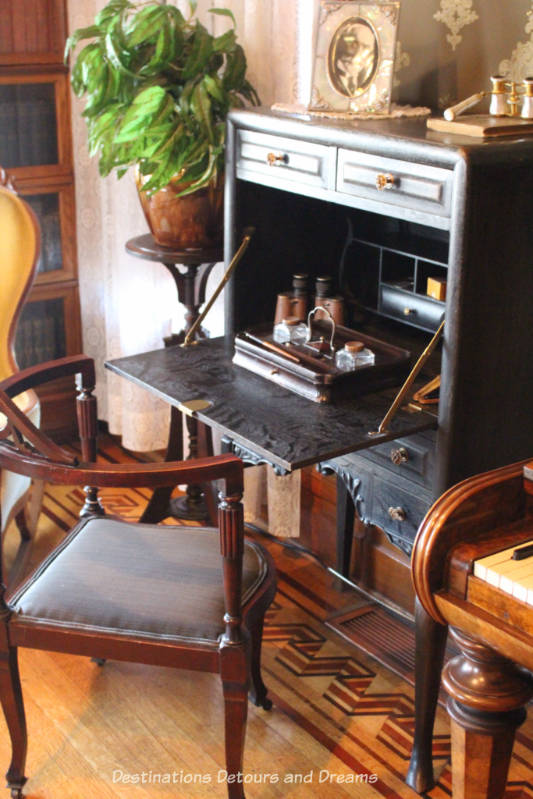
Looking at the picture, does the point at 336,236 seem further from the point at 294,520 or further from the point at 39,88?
the point at 39,88

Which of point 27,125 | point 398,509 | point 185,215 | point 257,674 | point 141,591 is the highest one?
point 27,125

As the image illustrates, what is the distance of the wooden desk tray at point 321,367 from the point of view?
6.76 feet

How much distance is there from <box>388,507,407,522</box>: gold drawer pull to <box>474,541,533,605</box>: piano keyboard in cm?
51

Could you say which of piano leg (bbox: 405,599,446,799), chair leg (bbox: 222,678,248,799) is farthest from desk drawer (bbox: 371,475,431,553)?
chair leg (bbox: 222,678,248,799)

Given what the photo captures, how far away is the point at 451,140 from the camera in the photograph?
1.83m

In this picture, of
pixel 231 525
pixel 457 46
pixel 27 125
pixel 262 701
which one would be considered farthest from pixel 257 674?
pixel 27 125

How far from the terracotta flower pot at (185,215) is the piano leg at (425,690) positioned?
1.21 metres

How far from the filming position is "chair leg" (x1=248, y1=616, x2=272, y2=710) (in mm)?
2252

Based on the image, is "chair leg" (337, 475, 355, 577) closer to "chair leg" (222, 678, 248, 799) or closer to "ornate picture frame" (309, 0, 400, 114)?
"chair leg" (222, 678, 248, 799)

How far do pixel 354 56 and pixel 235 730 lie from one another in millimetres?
1386

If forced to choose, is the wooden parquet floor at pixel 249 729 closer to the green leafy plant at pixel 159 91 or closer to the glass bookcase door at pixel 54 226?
the green leafy plant at pixel 159 91

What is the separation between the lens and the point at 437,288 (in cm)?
208

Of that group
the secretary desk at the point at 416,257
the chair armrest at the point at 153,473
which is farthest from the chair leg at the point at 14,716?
the secretary desk at the point at 416,257

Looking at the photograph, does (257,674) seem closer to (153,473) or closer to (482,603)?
(153,473)
